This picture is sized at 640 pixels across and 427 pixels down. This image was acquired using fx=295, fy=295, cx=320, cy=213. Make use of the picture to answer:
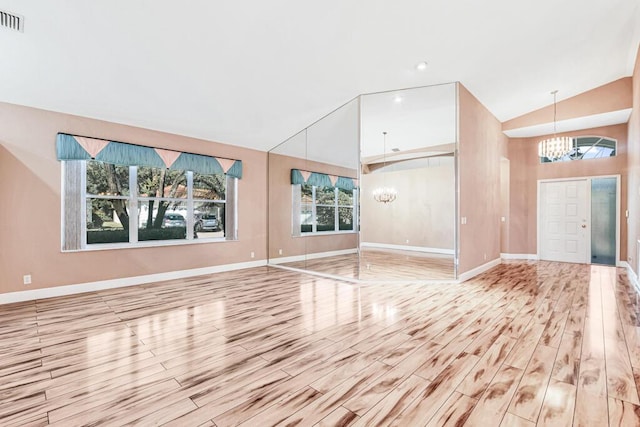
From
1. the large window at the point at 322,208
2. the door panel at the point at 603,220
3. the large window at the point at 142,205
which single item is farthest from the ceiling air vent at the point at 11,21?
the door panel at the point at 603,220

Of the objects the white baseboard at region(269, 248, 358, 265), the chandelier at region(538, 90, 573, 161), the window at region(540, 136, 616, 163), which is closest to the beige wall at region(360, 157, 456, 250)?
the white baseboard at region(269, 248, 358, 265)

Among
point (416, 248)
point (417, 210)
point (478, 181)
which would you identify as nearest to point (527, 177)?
point (478, 181)

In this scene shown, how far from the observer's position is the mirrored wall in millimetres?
5344

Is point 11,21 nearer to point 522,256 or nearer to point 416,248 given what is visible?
point 416,248

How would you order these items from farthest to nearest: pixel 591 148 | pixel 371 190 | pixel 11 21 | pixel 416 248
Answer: pixel 416 248 → pixel 371 190 → pixel 591 148 → pixel 11 21

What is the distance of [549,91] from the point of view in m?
5.64

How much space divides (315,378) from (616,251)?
7739 millimetres

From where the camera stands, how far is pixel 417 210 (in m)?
8.80

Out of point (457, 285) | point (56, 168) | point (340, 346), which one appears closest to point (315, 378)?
point (340, 346)

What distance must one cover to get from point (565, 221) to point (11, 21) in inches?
391

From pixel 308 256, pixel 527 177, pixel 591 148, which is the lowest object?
pixel 308 256

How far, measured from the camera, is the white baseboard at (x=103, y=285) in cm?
404

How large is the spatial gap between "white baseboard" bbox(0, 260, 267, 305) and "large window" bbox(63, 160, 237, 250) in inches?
22.9

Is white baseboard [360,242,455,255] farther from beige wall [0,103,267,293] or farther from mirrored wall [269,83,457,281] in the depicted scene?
beige wall [0,103,267,293]
